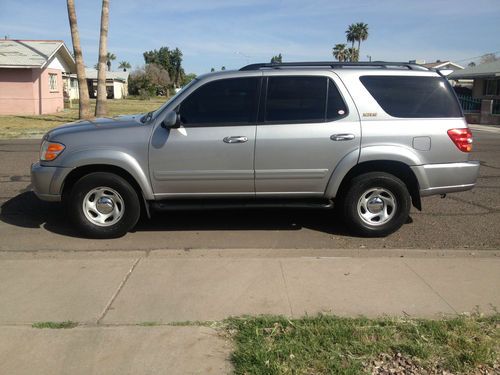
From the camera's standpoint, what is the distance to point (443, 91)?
579 centimetres

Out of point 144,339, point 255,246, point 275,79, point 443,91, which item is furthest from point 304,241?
point 144,339

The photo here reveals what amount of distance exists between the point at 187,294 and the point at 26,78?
27248 mm

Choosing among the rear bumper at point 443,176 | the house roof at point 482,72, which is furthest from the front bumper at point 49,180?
the house roof at point 482,72

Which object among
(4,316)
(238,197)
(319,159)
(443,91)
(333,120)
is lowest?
(4,316)

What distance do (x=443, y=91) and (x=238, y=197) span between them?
2.66 meters

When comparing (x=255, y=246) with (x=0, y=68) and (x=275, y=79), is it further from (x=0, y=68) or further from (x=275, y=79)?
(x=0, y=68)

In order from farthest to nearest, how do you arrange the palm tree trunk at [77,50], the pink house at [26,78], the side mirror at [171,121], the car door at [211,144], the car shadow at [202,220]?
the pink house at [26,78]
the palm tree trunk at [77,50]
the car shadow at [202,220]
the car door at [211,144]
the side mirror at [171,121]

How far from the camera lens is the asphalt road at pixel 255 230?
18.6 feet

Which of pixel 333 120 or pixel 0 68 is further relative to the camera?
pixel 0 68

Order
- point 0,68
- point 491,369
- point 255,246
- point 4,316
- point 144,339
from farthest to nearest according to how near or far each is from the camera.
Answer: point 0,68 → point 255,246 → point 4,316 → point 144,339 → point 491,369

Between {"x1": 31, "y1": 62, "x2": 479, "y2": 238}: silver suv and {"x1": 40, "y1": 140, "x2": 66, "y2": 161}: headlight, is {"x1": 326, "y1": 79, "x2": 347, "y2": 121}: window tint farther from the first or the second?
{"x1": 40, "y1": 140, "x2": 66, "y2": 161}: headlight

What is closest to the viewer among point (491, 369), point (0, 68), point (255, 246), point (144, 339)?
point (491, 369)

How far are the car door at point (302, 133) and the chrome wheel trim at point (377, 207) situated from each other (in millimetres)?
532

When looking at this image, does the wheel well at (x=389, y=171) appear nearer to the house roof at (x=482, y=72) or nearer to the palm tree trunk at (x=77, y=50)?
the palm tree trunk at (x=77, y=50)
